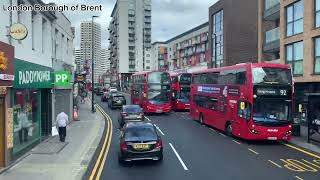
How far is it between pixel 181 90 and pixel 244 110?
75.2ft

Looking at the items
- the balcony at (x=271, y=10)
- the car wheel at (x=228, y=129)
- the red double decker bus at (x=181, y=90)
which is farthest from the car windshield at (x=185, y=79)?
the car wheel at (x=228, y=129)

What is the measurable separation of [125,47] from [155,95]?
100 meters

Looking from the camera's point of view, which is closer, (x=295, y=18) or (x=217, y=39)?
(x=295, y=18)

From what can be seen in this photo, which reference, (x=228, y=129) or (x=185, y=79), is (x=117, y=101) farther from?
(x=228, y=129)

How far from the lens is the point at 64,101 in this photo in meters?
34.6

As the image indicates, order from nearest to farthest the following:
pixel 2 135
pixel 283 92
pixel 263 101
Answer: pixel 2 135
pixel 263 101
pixel 283 92

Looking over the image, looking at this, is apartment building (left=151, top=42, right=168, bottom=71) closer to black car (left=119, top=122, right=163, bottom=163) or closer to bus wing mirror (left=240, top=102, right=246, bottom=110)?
bus wing mirror (left=240, top=102, right=246, bottom=110)

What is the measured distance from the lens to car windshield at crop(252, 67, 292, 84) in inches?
899

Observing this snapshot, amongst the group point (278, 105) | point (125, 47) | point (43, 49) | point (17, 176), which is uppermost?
point (125, 47)

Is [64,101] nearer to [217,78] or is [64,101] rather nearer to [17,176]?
[217,78]

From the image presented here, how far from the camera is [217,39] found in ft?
227

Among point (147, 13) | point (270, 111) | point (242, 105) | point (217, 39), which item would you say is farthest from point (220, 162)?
point (147, 13)

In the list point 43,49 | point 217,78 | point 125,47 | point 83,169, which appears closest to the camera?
point 83,169

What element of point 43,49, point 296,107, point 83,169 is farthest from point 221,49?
point 83,169
